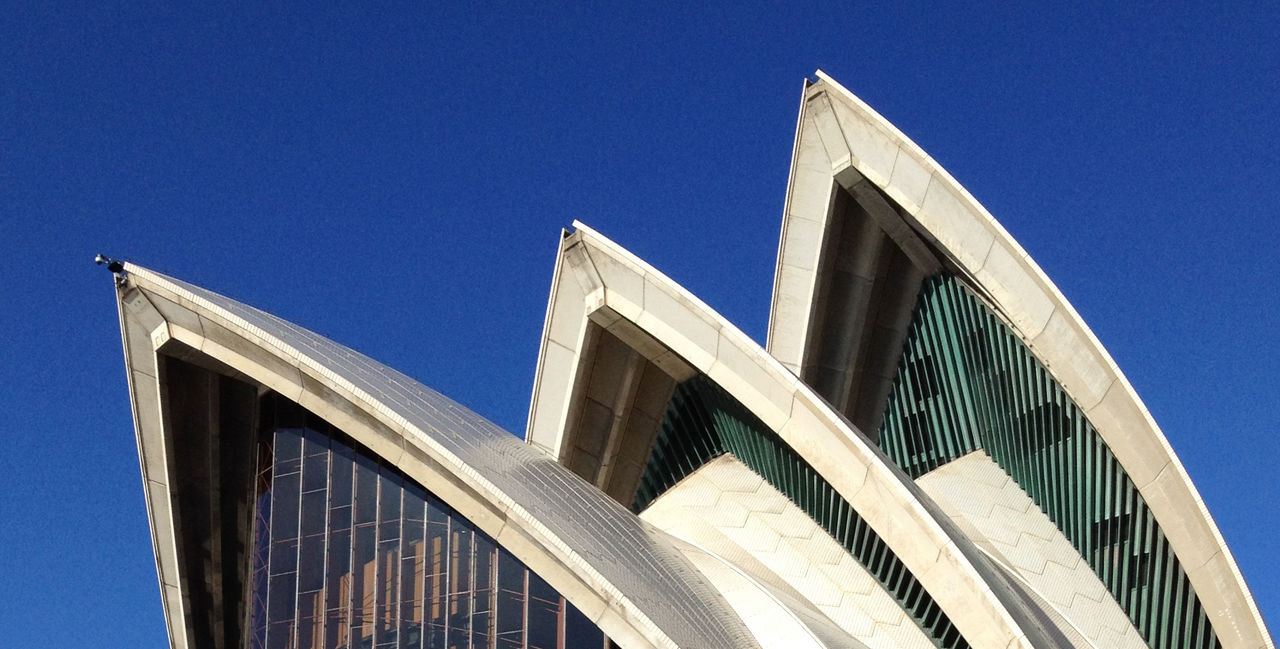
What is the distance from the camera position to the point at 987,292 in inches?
874

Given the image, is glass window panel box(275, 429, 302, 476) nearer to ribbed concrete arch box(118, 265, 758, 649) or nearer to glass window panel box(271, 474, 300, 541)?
glass window panel box(271, 474, 300, 541)

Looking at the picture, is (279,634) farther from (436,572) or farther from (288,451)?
(288,451)

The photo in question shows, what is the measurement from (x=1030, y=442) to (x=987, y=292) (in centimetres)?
252

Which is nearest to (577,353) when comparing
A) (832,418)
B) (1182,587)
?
(832,418)

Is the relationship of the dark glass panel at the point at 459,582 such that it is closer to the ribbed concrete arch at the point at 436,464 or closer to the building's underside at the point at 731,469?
the building's underside at the point at 731,469

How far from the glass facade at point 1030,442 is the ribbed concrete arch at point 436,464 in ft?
17.9

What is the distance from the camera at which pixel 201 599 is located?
23656 millimetres

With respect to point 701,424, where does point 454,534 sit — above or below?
below

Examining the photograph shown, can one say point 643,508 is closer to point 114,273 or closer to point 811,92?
point 811,92

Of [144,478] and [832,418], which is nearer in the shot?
[832,418]

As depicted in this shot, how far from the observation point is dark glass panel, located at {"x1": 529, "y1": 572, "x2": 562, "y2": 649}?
19.7 meters

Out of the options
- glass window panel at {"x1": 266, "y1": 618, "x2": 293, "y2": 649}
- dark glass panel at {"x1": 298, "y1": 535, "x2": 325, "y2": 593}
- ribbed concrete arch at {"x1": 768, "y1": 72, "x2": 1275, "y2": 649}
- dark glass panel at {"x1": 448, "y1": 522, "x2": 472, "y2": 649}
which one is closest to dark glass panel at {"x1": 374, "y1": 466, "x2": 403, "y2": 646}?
dark glass panel at {"x1": 448, "y1": 522, "x2": 472, "y2": 649}

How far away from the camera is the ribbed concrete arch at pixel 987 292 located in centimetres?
1936

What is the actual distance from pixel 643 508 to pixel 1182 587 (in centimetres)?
893
